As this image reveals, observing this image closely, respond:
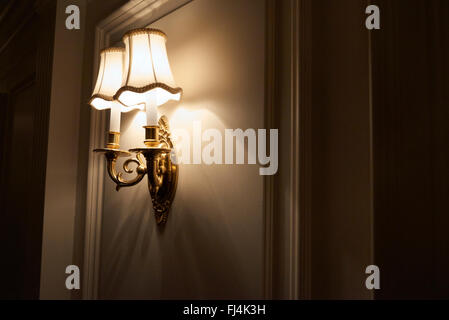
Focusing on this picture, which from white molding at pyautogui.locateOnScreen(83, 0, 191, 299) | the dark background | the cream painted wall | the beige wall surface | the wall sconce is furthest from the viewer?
the beige wall surface

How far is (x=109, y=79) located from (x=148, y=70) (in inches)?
7.5

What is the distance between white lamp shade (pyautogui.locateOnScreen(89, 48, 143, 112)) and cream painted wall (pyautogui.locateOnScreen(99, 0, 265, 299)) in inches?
4.4

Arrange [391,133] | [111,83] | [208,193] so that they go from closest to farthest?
[391,133] → [208,193] → [111,83]

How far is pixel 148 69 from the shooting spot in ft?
2.81

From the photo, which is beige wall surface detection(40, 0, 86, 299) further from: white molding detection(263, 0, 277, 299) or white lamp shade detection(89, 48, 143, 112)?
white molding detection(263, 0, 277, 299)

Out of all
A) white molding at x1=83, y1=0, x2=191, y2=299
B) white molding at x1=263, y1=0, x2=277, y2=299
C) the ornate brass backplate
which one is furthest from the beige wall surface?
white molding at x1=263, y1=0, x2=277, y2=299

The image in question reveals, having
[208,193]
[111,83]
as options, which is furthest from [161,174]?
[111,83]

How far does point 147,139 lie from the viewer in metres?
0.87

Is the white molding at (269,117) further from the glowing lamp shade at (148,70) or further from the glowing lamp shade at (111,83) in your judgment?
the glowing lamp shade at (111,83)

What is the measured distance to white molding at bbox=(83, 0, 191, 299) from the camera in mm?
1186

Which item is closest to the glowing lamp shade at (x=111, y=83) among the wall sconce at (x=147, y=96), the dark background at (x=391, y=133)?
the wall sconce at (x=147, y=96)

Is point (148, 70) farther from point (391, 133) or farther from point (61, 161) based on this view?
point (61, 161)
